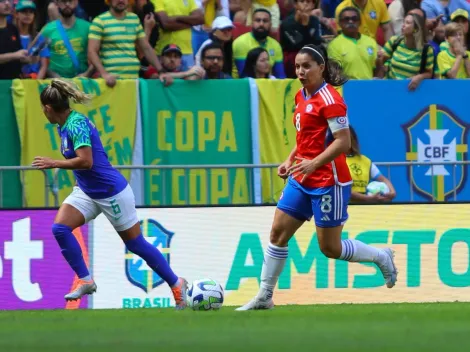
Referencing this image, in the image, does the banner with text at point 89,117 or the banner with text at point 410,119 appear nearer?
the banner with text at point 89,117

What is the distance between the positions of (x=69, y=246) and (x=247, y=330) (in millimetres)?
3257

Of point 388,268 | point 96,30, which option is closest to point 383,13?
point 96,30

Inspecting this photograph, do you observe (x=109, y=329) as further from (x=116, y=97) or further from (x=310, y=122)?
(x=116, y=97)

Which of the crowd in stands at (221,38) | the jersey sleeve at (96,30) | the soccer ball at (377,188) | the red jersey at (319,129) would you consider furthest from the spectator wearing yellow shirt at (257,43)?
the red jersey at (319,129)

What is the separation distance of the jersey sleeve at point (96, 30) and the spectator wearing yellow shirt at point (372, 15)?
3.91m

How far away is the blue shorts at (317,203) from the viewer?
10.2 meters

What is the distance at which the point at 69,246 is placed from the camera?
11.2m

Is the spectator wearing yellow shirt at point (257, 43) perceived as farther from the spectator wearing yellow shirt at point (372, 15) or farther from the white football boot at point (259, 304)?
the white football boot at point (259, 304)

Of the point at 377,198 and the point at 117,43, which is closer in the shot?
the point at 377,198

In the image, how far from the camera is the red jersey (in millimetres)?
10078

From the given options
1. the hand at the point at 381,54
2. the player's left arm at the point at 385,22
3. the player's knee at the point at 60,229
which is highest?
the player's left arm at the point at 385,22

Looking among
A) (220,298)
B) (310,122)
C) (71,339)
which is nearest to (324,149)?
(310,122)

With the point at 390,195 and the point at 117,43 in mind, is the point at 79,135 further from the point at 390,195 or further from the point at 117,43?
the point at 117,43

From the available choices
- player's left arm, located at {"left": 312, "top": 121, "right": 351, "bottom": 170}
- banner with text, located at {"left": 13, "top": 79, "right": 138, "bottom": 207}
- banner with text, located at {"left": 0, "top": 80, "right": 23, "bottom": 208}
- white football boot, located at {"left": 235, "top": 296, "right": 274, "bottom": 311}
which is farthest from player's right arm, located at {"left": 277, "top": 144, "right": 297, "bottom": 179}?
banner with text, located at {"left": 0, "top": 80, "right": 23, "bottom": 208}
